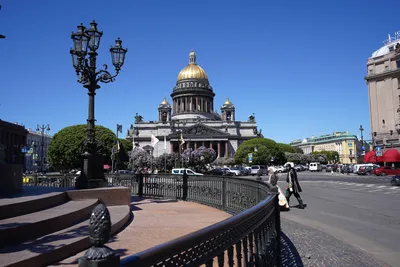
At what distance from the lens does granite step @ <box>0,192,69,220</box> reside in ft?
19.0

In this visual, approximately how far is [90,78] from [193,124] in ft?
266

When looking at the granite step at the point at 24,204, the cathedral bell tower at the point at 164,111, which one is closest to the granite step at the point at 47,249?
the granite step at the point at 24,204

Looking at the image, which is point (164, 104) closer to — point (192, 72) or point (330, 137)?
point (192, 72)

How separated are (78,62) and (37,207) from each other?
599 cm

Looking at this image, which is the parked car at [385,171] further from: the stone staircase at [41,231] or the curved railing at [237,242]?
the stone staircase at [41,231]

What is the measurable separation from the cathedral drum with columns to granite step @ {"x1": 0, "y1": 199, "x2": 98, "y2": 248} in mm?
76853

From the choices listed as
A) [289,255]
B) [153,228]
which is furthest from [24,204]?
[289,255]

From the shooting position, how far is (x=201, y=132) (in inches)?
3482

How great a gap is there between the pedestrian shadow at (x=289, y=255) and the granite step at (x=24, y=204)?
15.4 ft

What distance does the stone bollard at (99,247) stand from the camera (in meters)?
1.59

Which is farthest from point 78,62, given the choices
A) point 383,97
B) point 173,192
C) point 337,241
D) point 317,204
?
point 383,97

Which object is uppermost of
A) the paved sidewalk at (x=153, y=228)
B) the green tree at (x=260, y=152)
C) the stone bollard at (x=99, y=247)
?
the green tree at (x=260, y=152)

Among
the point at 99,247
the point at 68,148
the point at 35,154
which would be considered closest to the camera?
the point at 99,247

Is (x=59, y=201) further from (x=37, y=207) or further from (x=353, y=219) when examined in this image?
(x=353, y=219)
